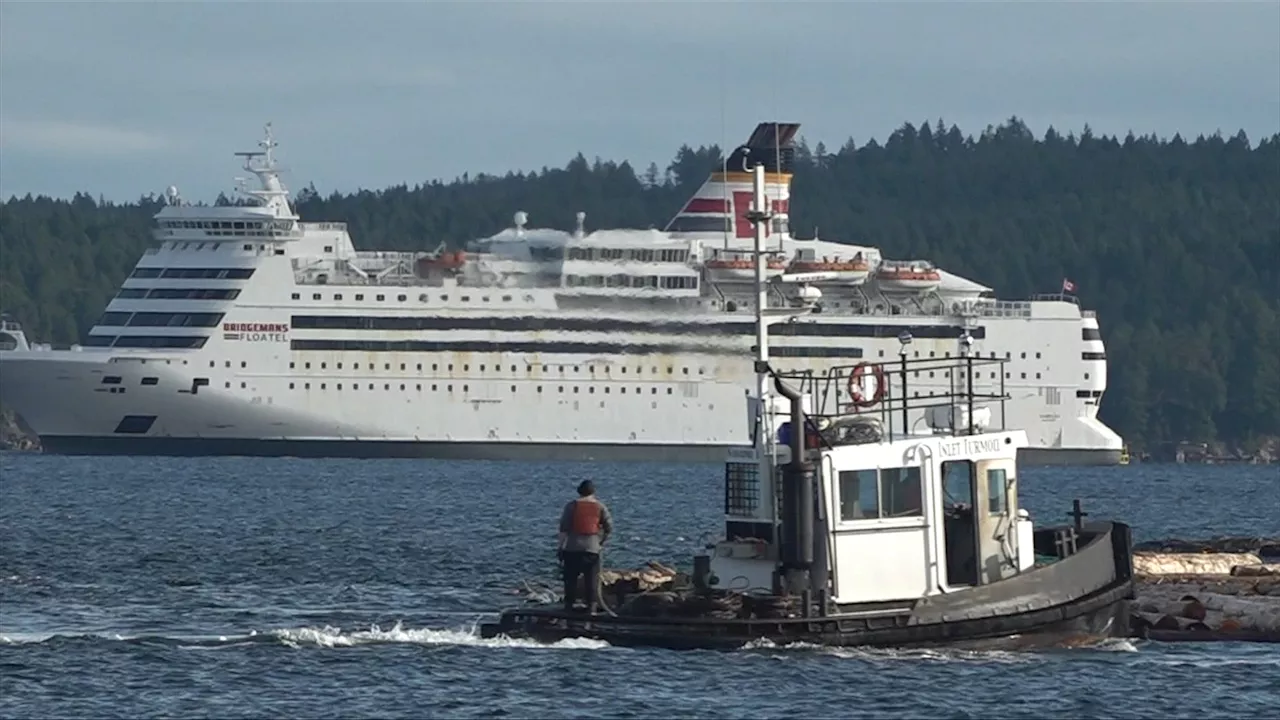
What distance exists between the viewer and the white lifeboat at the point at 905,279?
355 feet

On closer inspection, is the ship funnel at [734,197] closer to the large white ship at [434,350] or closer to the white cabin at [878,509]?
the large white ship at [434,350]

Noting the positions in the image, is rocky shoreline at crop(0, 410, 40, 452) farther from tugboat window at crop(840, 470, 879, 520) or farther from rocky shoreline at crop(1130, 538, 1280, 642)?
tugboat window at crop(840, 470, 879, 520)

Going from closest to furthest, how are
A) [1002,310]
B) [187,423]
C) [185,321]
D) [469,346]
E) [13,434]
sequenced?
[187,423] → [185,321] → [469,346] → [1002,310] → [13,434]

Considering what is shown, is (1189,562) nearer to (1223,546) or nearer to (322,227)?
(1223,546)

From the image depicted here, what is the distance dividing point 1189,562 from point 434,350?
63794mm

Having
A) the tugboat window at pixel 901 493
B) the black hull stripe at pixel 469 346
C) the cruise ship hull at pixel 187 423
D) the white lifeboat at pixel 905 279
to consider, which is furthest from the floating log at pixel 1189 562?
the white lifeboat at pixel 905 279

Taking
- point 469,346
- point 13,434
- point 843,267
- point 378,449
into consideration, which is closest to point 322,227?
point 469,346

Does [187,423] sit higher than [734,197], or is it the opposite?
[734,197]

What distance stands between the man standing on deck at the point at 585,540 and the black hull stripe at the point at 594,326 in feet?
230

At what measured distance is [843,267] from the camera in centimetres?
10656

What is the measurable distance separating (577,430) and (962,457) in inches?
2990

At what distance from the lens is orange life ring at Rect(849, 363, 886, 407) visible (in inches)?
1142

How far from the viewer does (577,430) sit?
104 m

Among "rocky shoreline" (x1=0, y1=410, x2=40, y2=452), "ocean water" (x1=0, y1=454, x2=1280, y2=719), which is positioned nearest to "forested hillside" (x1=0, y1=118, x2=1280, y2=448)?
"rocky shoreline" (x1=0, y1=410, x2=40, y2=452)
